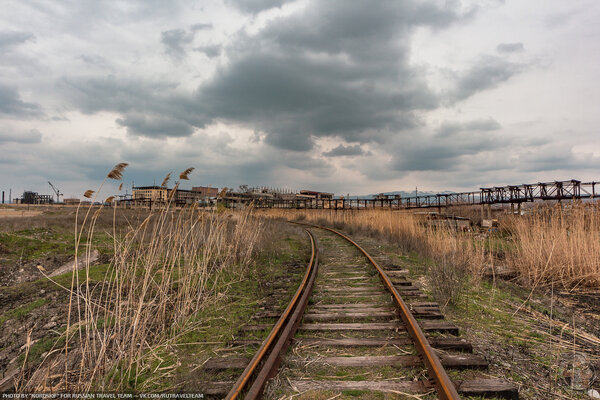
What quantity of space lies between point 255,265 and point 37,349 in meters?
5.07

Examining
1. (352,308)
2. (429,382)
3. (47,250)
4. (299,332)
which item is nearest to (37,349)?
(299,332)

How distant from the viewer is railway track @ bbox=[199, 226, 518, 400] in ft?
8.88

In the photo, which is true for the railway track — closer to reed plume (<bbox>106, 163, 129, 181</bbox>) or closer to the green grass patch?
reed plume (<bbox>106, 163, 129, 181</bbox>)

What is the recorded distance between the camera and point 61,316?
494cm

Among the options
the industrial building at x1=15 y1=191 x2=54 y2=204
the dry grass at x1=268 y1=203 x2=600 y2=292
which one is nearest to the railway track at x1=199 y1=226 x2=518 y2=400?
the dry grass at x1=268 y1=203 x2=600 y2=292

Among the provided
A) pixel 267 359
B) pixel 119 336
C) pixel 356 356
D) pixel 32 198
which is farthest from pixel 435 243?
pixel 32 198

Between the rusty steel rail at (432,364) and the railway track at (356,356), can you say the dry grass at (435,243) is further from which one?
the rusty steel rail at (432,364)

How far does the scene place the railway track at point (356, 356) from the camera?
2.71 metres

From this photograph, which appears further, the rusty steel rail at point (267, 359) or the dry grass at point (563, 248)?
the dry grass at point (563, 248)

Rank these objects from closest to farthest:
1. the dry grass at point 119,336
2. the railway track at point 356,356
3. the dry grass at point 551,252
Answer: the railway track at point 356,356
the dry grass at point 119,336
the dry grass at point 551,252

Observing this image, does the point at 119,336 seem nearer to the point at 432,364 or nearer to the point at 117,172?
the point at 117,172

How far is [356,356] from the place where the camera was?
11.1 feet

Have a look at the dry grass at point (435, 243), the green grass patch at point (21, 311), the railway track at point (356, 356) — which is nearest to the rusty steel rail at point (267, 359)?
the railway track at point (356, 356)

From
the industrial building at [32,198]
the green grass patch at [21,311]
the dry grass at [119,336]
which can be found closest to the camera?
the dry grass at [119,336]
